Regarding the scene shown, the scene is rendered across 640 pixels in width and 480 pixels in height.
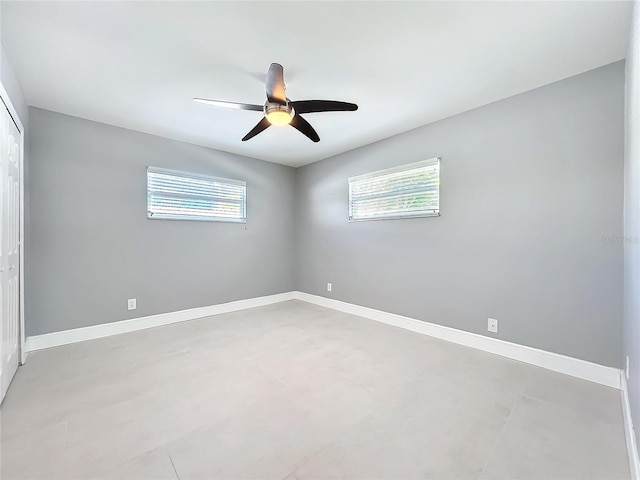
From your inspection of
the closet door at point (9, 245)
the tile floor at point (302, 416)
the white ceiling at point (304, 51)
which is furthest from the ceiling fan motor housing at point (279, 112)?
the tile floor at point (302, 416)

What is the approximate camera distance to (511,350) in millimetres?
2543

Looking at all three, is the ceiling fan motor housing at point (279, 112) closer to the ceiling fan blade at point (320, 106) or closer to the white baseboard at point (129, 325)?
the ceiling fan blade at point (320, 106)

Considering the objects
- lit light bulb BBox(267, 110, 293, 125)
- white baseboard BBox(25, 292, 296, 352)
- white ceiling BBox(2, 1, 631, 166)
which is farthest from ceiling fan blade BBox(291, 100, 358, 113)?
white baseboard BBox(25, 292, 296, 352)

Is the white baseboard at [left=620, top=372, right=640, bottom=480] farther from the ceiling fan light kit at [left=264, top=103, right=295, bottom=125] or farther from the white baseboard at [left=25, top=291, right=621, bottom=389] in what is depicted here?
the ceiling fan light kit at [left=264, top=103, right=295, bottom=125]

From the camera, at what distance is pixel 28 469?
1305 mm

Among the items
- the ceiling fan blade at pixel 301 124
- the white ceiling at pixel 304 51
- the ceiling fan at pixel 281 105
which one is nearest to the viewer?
the white ceiling at pixel 304 51

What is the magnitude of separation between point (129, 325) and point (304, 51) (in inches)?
138

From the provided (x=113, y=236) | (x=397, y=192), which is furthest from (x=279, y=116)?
(x=113, y=236)

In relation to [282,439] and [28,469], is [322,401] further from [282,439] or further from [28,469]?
[28,469]

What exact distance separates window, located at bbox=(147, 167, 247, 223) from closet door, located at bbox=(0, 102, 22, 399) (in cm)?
127

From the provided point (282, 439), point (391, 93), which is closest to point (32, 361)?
point (282, 439)

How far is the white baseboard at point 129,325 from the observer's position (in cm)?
279

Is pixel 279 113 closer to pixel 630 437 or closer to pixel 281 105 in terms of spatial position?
pixel 281 105

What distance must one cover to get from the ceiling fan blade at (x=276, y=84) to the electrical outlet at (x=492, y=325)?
8.99 ft
